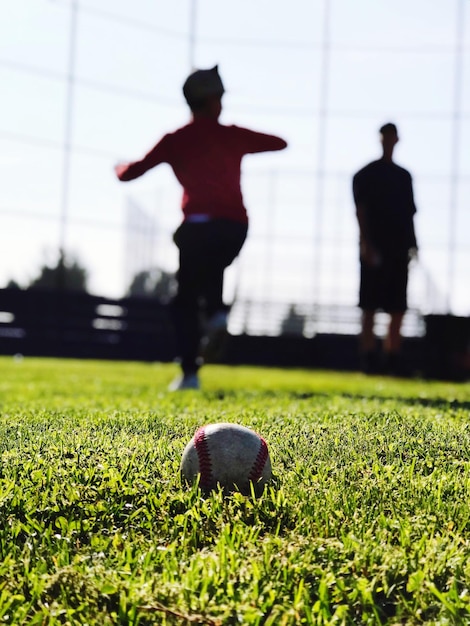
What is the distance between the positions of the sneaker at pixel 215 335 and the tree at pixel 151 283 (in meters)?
15.2

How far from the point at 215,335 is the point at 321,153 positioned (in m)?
16.3

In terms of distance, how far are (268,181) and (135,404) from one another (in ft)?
63.1

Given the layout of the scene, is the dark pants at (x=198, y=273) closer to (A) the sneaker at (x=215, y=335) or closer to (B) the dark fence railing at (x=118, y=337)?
(A) the sneaker at (x=215, y=335)

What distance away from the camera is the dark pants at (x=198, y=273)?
5.59 meters

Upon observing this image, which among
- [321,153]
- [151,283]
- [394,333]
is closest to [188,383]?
[394,333]

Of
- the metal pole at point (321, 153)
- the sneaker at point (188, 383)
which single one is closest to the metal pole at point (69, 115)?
the metal pole at point (321, 153)

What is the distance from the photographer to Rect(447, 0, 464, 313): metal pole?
2125cm

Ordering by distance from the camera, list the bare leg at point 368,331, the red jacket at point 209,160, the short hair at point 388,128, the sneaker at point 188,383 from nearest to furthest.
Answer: the red jacket at point 209,160
the sneaker at point 188,383
the short hair at point 388,128
the bare leg at point 368,331

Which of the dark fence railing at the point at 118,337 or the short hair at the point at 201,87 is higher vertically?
the short hair at the point at 201,87

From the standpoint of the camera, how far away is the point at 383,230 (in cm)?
782

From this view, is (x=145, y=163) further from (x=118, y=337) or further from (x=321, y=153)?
(x=321, y=153)

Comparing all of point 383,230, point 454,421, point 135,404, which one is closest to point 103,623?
point 454,421

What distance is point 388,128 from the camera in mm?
7559

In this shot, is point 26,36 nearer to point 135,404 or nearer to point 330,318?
point 330,318
